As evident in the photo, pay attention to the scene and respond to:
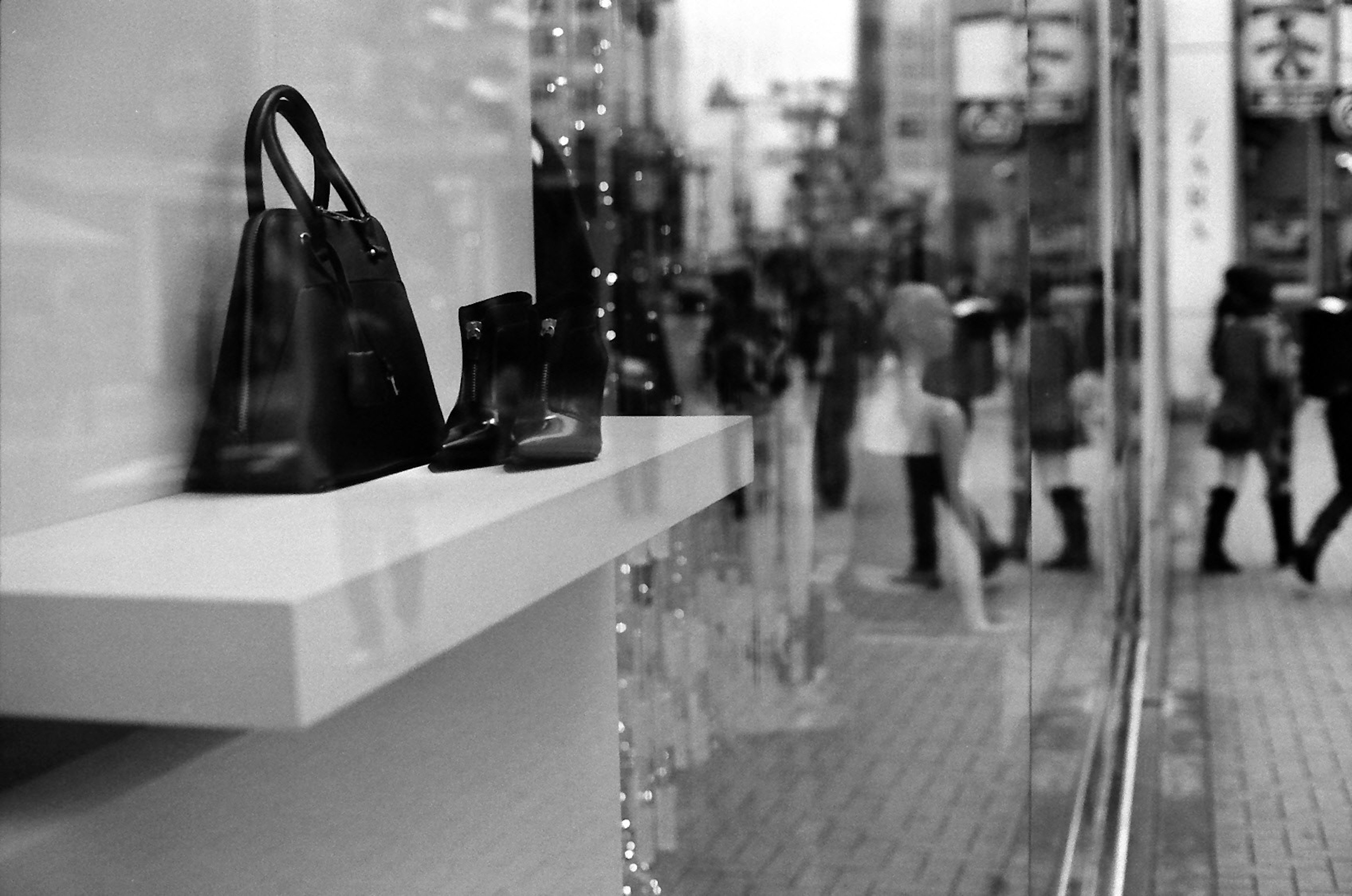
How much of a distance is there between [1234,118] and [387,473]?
651 centimetres

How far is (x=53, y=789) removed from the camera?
849mm

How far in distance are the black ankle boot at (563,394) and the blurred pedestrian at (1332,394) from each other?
4780 mm

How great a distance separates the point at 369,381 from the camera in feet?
3.45

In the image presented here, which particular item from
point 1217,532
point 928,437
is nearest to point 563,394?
point 928,437

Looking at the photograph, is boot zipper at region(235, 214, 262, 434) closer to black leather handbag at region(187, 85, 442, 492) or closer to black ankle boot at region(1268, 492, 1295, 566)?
black leather handbag at region(187, 85, 442, 492)

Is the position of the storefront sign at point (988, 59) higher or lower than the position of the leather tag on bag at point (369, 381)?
higher

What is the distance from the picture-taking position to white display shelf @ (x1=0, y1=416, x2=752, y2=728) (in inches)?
25.7

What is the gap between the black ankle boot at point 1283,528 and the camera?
5773 mm

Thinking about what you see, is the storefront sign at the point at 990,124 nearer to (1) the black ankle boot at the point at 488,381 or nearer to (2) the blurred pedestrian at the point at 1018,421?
(2) the blurred pedestrian at the point at 1018,421

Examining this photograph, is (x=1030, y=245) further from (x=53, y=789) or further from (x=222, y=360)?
(x=53, y=789)

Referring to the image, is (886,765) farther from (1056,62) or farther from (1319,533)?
(1319,533)

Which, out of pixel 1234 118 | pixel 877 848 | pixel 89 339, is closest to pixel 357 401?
pixel 89 339

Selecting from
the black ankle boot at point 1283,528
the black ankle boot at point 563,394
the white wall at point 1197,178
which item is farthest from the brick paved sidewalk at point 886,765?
the white wall at point 1197,178

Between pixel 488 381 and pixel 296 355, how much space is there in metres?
0.18
